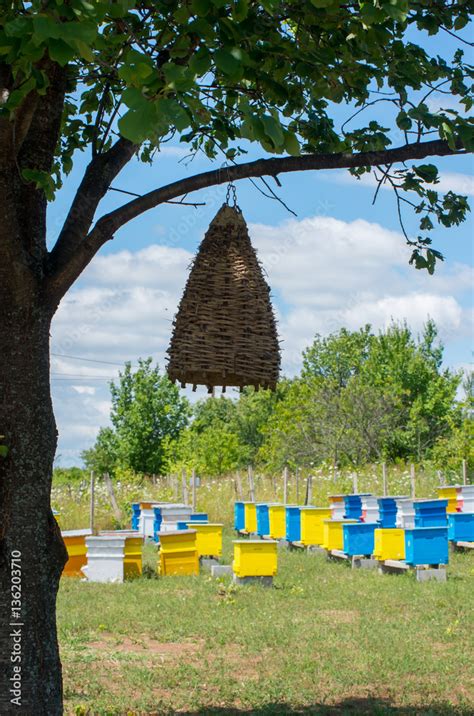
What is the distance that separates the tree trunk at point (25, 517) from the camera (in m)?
3.62

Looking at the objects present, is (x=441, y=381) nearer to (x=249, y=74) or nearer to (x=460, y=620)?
(x=460, y=620)

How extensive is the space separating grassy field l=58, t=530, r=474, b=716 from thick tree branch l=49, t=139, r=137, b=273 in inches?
120

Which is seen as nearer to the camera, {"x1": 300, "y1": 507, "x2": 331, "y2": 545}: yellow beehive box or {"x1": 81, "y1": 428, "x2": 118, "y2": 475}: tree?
{"x1": 300, "y1": 507, "x2": 331, "y2": 545}: yellow beehive box

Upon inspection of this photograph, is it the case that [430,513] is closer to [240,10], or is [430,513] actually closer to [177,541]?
[177,541]

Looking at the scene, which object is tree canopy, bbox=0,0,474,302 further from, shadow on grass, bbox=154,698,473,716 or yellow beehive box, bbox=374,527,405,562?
yellow beehive box, bbox=374,527,405,562

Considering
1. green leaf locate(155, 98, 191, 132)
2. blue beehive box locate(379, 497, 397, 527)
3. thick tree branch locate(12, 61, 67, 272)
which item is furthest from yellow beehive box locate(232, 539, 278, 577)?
green leaf locate(155, 98, 191, 132)

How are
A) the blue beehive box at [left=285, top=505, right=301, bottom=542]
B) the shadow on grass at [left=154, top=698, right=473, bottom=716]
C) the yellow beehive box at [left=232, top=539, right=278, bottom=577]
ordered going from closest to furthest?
the shadow on grass at [left=154, top=698, right=473, bottom=716] → the yellow beehive box at [left=232, top=539, right=278, bottom=577] → the blue beehive box at [left=285, top=505, right=301, bottom=542]

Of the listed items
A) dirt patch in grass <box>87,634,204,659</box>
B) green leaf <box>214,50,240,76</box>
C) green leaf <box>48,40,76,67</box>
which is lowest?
dirt patch in grass <box>87,634,204,659</box>

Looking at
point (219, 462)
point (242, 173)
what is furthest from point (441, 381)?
point (242, 173)

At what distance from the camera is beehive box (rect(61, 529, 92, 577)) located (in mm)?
11938

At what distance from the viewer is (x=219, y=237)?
3.86 metres

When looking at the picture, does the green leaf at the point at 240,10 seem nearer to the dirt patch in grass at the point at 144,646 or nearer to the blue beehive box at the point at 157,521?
the dirt patch in grass at the point at 144,646

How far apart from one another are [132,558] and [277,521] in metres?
3.86

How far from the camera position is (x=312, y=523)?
44.6ft
